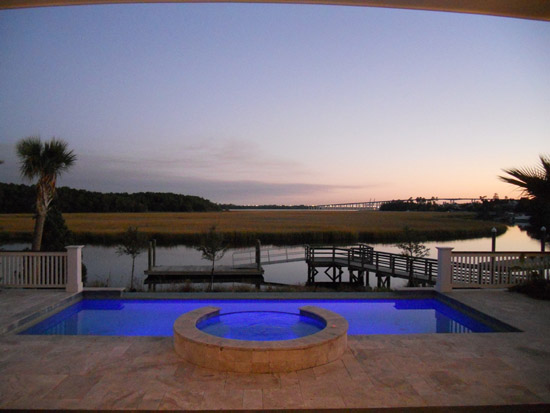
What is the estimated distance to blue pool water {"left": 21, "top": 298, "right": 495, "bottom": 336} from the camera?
5.80 metres

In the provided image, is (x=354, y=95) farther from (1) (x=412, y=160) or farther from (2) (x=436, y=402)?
(2) (x=436, y=402)

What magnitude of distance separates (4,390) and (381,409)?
10.6ft

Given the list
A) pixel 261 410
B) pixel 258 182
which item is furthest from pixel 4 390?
pixel 258 182

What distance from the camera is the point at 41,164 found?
11.0 m

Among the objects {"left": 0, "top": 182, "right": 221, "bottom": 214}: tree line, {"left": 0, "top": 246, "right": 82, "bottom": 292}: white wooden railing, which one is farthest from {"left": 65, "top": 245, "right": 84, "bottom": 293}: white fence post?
{"left": 0, "top": 182, "right": 221, "bottom": 214}: tree line

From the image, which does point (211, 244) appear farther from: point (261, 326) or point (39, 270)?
point (261, 326)

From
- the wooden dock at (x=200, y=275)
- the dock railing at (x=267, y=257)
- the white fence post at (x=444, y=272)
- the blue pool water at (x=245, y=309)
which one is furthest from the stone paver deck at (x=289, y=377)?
the dock railing at (x=267, y=257)

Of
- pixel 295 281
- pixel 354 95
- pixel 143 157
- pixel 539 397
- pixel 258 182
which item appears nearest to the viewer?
pixel 539 397

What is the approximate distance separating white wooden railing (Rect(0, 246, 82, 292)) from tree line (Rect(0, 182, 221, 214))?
28.6 meters

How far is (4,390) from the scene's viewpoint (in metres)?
3.26

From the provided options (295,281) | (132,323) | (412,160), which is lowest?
(295,281)

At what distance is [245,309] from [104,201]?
5069 cm

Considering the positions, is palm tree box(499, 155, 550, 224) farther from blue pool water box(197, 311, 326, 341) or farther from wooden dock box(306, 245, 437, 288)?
wooden dock box(306, 245, 437, 288)

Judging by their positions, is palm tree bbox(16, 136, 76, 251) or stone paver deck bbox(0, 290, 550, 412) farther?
palm tree bbox(16, 136, 76, 251)
